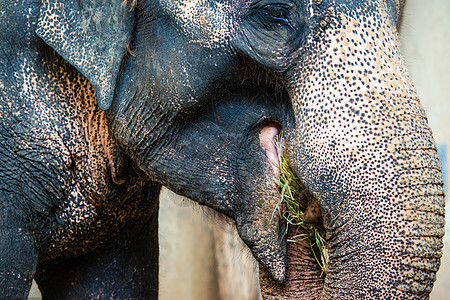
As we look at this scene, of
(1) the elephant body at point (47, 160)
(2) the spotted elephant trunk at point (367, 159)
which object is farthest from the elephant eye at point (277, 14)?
(1) the elephant body at point (47, 160)

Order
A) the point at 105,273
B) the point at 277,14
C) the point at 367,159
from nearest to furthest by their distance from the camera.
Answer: the point at 367,159
the point at 277,14
the point at 105,273

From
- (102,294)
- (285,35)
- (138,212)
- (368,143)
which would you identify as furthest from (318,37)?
(102,294)

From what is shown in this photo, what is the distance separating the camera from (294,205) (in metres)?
1.92

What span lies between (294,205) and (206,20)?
53 centimetres

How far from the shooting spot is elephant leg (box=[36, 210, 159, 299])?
265 cm

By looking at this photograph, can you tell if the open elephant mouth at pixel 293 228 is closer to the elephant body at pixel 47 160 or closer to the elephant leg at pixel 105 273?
the elephant body at pixel 47 160

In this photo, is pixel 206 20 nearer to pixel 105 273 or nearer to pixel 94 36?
pixel 94 36

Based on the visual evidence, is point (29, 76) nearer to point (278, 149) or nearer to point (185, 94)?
point (185, 94)

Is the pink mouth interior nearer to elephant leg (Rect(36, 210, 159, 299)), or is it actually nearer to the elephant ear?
the elephant ear

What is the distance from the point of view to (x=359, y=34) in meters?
1.75

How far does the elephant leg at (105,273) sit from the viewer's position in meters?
2.65

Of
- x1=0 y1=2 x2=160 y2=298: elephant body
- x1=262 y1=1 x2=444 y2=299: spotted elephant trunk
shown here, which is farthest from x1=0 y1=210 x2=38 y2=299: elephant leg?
x1=262 y1=1 x2=444 y2=299: spotted elephant trunk

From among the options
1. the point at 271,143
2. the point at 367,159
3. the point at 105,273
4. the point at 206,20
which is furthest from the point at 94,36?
the point at 105,273

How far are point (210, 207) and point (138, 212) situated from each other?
541 millimetres
